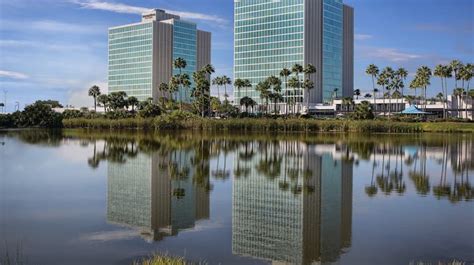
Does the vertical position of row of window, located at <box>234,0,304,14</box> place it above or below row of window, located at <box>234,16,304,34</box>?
above

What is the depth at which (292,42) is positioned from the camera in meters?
182

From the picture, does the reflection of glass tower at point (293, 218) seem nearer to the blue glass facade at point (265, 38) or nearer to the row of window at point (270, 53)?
the row of window at point (270, 53)

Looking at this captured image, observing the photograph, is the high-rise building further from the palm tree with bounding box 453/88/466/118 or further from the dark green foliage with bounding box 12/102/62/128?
the dark green foliage with bounding box 12/102/62/128

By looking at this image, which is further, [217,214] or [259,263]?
[217,214]

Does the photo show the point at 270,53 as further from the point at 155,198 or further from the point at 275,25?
the point at 155,198

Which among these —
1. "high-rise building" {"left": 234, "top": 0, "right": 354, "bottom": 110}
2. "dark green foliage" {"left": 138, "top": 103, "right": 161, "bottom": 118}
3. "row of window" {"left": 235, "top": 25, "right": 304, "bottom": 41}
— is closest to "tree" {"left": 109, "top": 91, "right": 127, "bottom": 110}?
"dark green foliage" {"left": 138, "top": 103, "right": 161, "bottom": 118}

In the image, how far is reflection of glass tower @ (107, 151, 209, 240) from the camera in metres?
20.5

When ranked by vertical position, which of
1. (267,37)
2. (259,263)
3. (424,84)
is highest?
(267,37)

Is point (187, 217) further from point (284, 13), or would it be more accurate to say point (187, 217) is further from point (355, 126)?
point (284, 13)

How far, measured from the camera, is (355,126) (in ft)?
365

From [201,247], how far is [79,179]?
19380 millimetres

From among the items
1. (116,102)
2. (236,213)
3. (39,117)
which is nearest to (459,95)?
(116,102)

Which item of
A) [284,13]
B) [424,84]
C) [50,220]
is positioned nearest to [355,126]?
[424,84]

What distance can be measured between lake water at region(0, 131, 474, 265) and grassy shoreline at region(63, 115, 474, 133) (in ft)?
230
